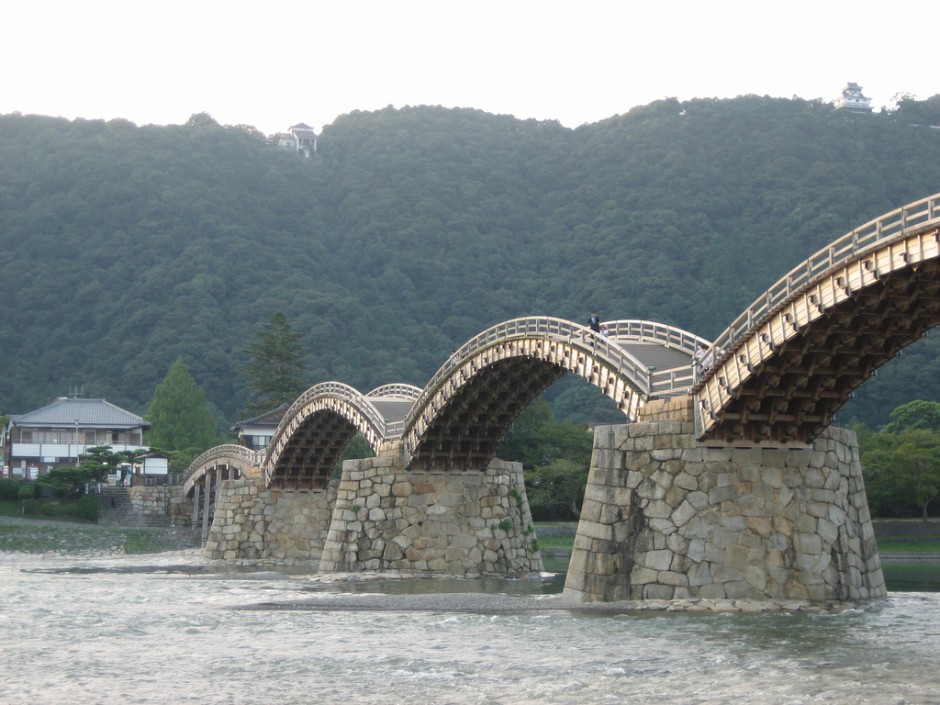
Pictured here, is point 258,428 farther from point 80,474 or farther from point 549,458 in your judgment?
point 549,458

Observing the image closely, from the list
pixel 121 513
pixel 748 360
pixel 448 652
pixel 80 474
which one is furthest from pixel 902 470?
pixel 80 474

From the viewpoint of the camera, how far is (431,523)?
141 feet

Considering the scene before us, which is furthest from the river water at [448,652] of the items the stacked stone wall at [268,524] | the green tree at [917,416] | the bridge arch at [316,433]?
the green tree at [917,416]

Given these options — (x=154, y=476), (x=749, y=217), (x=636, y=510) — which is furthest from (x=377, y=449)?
(x=749, y=217)

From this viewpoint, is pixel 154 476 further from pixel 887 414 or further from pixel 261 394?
pixel 887 414

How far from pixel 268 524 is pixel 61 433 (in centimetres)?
3756

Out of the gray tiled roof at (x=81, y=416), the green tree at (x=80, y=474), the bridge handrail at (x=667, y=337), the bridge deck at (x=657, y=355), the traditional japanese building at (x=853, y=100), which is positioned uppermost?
the traditional japanese building at (x=853, y=100)

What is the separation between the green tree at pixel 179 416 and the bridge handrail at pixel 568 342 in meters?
54.7

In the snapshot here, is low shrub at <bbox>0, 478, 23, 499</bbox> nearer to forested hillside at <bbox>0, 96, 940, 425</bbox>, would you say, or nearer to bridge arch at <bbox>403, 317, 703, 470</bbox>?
forested hillside at <bbox>0, 96, 940, 425</bbox>

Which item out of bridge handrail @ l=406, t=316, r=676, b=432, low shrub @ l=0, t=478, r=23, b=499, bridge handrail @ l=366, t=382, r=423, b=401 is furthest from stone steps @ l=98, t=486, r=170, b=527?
bridge handrail @ l=406, t=316, r=676, b=432

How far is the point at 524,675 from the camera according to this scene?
19.1 m

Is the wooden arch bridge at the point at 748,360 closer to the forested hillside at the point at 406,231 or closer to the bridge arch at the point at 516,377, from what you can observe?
the bridge arch at the point at 516,377

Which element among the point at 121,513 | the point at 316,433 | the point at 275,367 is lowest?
the point at 121,513

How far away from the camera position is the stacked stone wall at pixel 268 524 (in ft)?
188
